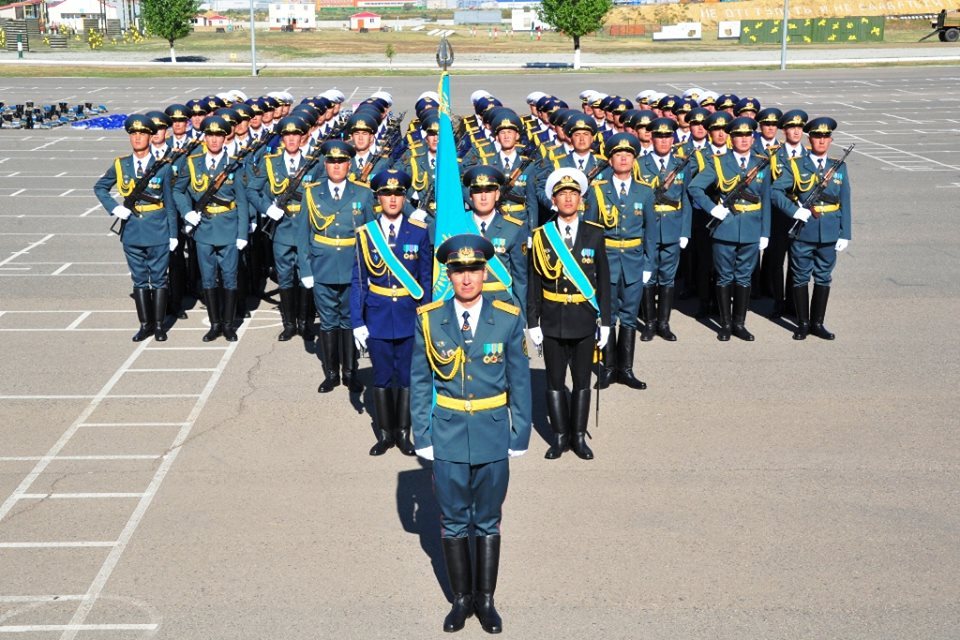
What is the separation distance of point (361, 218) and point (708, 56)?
56.2 m

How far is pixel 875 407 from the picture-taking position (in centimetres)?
953

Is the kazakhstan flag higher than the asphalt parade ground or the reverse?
higher

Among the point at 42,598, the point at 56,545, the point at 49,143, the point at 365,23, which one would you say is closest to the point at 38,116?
the point at 49,143

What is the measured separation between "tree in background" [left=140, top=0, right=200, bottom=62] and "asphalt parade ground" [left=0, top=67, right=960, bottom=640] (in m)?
50.5

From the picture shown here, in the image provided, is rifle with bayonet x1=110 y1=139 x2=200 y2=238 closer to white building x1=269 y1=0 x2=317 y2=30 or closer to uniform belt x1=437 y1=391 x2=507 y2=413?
uniform belt x1=437 y1=391 x2=507 y2=413

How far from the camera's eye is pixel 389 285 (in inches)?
334

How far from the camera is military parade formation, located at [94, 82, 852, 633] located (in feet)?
20.0

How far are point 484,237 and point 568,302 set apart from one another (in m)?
1.47

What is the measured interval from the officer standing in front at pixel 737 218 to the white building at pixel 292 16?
4124 inches

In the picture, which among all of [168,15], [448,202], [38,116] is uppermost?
[168,15]

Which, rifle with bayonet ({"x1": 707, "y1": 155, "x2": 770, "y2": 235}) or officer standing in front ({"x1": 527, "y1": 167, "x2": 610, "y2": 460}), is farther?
rifle with bayonet ({"x1": 707, "y1": 155, "x2": 770, "y2": 235})

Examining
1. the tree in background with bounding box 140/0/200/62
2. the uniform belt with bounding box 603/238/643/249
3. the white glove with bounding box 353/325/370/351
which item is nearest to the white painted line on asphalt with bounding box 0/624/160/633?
the white glove with bounding box 353/325/370/351

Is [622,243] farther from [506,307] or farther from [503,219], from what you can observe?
[506,307]

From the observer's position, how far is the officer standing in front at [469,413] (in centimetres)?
596
